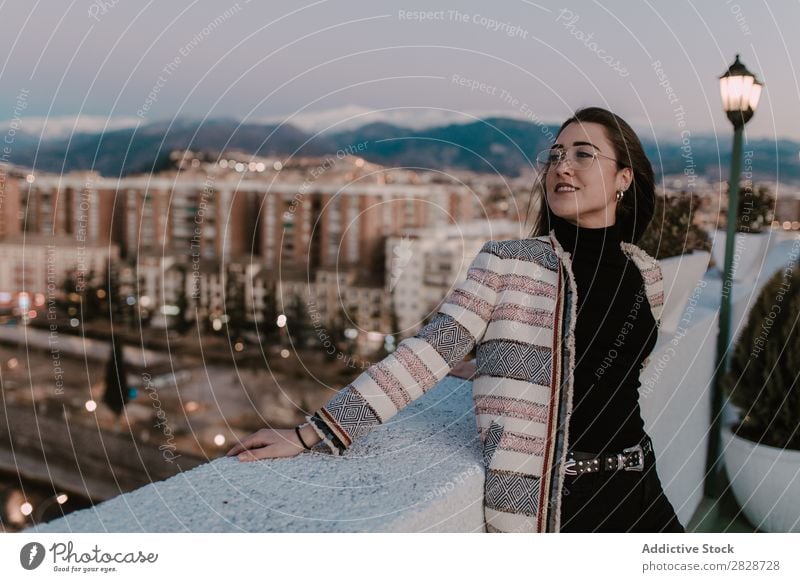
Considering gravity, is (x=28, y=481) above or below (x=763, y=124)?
below

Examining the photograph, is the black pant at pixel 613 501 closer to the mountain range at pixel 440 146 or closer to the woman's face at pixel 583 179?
the woman's face at pixel 583 179

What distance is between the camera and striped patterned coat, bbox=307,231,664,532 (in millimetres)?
946

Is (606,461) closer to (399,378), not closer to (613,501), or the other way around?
(613,501)

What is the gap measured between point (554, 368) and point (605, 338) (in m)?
0.10

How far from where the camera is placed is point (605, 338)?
3.43 feet

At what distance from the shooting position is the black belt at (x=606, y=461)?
1015 millimetres

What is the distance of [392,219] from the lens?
21.5 metres

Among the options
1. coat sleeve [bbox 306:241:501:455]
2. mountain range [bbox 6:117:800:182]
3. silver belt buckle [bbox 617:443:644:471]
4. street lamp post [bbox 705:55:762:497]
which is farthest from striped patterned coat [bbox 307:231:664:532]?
street lamp post [bbox 705:55:762:497]

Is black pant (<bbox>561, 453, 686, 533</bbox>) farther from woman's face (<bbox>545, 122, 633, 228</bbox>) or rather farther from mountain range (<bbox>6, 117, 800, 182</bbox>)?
mountain range (<bbox>6, 117, 800, 182</bbox>)

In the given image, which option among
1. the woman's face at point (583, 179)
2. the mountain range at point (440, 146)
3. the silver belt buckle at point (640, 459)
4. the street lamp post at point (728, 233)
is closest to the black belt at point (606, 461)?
the silver belt buckle at point (640, 459)

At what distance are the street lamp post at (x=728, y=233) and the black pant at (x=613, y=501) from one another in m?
1.08
